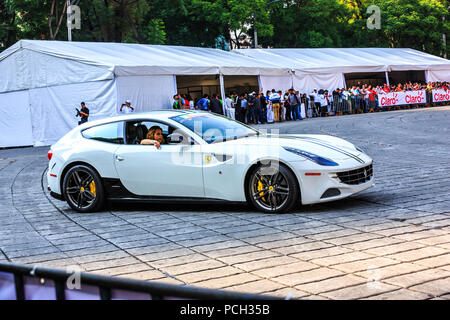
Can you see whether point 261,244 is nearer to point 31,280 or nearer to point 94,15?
point 31,280

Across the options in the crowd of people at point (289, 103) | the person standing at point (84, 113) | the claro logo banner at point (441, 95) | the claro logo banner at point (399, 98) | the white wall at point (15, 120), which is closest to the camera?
the person standing at point (84, 113)

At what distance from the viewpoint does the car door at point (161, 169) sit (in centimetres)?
746

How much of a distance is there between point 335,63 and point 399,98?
4280 millimetres

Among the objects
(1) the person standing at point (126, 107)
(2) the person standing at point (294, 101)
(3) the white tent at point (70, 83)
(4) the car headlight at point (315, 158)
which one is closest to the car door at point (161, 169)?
(4) the car headlight at point (315, 158)

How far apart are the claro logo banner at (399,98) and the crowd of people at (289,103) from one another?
30cm

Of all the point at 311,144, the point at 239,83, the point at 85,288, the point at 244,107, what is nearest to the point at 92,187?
the point at 311,144

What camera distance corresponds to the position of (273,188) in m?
7.01

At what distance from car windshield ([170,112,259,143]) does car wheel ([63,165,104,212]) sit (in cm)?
142

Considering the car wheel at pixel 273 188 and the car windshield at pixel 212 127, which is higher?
the car windshield at pixel 212 127

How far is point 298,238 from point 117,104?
57.2 ft

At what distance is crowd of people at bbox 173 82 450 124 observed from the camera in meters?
28.4

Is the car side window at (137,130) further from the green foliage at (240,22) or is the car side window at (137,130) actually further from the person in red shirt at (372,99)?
the green foliage at (240,22)

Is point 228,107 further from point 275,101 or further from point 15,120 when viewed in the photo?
point 15,120
